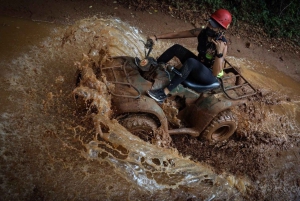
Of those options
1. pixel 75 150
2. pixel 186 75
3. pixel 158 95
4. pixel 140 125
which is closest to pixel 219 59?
pixel 186 75

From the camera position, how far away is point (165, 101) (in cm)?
473

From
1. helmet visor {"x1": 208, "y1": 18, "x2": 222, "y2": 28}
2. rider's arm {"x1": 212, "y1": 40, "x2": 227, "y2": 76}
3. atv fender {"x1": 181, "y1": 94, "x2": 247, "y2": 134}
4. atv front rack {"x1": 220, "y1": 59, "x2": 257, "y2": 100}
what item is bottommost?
atv fender {"x1": 181, "y1": 94, "x2": 247, "y2": 134}

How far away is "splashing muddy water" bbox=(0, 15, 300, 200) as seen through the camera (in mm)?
3891

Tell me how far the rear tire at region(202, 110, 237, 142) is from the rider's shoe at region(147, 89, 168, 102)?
0.92 metres

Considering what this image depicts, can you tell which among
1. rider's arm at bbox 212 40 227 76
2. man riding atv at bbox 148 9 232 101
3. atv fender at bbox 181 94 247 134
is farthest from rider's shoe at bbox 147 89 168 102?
rider's arm at bbox 212 40 227 76

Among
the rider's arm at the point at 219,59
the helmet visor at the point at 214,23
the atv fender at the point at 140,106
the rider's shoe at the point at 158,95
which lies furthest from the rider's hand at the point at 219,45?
the atv fender at the point at 140,106

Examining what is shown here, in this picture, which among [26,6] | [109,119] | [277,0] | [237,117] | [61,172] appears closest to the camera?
[61,172]

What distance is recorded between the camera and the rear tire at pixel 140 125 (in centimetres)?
436

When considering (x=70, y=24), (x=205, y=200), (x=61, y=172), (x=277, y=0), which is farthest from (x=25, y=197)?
(x=277, y=0)

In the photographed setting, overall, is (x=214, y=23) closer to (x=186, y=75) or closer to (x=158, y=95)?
(x=186, y=75)

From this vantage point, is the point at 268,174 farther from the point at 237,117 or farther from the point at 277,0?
the point at 277,0

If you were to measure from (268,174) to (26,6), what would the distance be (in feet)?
18.9

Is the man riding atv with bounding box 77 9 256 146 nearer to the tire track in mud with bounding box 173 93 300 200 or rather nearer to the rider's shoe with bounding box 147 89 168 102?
the rider's shoe with bounding box 147 89 168 102

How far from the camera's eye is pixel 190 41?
7.71m
